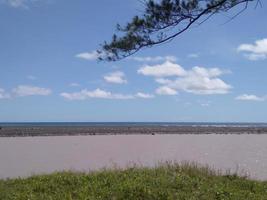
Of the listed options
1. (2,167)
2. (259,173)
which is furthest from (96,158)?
(259,173)

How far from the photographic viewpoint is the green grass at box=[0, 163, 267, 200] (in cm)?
1230

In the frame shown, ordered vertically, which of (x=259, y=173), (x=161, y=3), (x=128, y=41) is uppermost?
(x=161, y=3)

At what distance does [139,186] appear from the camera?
1267 cm

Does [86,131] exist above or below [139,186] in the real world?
above

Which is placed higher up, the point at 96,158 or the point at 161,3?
the point at 161,3

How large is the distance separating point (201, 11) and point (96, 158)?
61.2ft

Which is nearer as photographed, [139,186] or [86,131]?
[139,186]

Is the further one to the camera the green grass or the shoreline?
the shoreline

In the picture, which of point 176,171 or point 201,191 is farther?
point 176,171

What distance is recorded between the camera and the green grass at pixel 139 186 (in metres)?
12.3

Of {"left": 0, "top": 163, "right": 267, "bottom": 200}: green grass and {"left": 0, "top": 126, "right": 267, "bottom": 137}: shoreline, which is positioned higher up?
{"left": 0, "top": 126, "right": 267, "bottom": 137}: shoreline

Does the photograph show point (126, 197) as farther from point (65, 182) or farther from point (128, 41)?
point (128, 41)

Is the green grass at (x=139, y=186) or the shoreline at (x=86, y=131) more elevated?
the shoreline at (x=86, y=131)

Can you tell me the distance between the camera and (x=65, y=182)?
14.0 m
